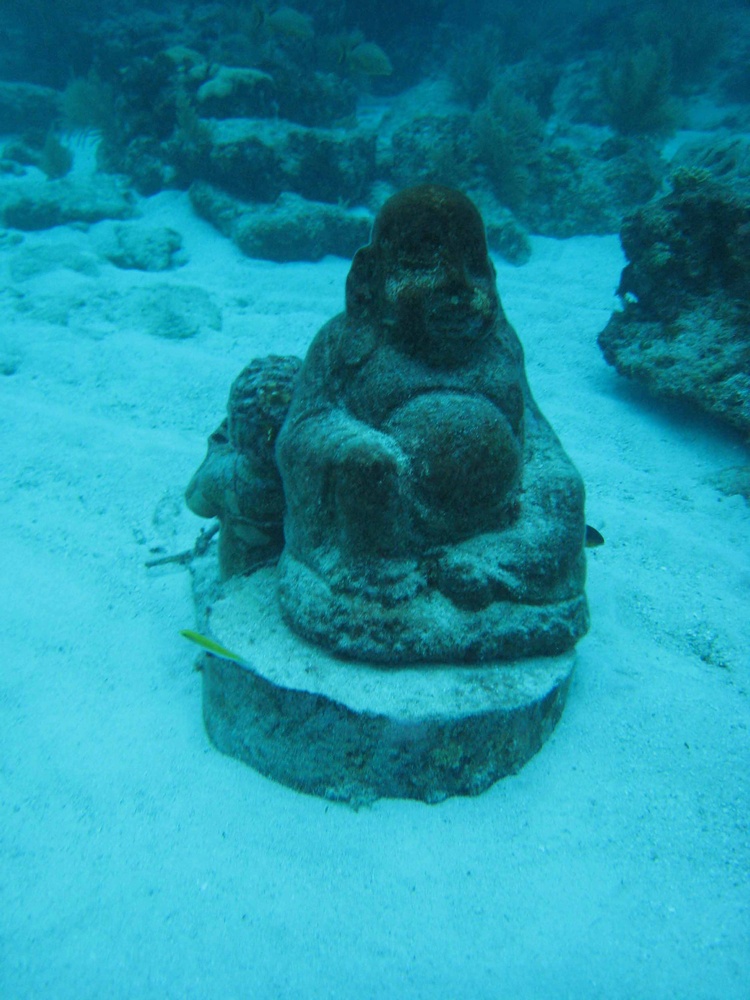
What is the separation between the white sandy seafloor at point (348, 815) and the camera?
1875mm

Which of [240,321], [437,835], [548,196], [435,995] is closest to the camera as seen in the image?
[435,995]

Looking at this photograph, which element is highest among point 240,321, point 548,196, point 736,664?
point 548,196

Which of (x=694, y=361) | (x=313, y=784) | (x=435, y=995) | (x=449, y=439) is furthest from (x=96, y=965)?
(x=694, y=361)

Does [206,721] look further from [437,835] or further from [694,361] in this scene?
[694,361]

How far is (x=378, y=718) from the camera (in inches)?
84.2

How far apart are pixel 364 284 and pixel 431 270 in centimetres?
33

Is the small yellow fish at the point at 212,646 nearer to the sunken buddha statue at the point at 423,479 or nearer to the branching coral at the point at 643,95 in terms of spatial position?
the sunken buddha statue at the point at 423,479

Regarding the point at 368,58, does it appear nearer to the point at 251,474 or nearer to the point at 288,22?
the point at 288,22

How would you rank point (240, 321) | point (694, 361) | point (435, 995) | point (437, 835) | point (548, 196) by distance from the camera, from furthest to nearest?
point (548, 196)
point (240, 321)
point (694, 361)
point (437, 835)
point (435, 995)

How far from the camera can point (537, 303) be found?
6.86 m

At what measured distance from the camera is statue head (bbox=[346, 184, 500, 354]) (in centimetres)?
218

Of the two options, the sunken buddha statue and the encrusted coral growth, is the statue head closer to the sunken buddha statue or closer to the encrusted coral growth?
the sunken buddha statue

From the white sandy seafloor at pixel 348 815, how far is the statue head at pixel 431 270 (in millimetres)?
1870

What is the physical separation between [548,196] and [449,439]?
8.61 m
